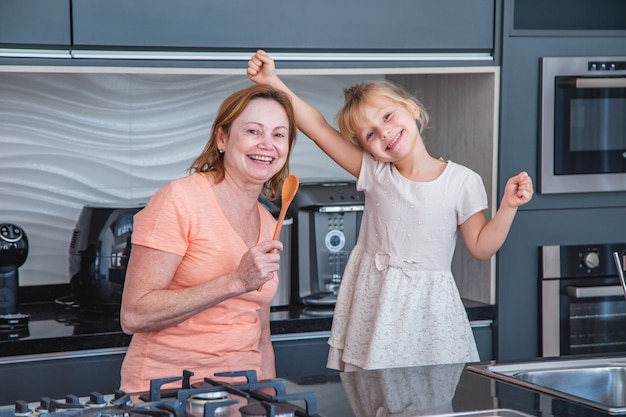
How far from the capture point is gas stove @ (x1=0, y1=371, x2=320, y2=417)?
1.19 metres

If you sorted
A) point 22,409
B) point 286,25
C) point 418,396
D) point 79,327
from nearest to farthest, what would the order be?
point 22,409 → point 418,396 → point 79,327 → point 286,25

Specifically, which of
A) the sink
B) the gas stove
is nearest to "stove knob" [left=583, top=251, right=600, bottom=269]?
the sink

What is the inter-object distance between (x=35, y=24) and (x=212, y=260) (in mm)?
853

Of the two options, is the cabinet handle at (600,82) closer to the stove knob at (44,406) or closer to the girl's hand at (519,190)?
the girl's hand at (519,190)

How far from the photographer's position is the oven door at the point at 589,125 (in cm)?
259

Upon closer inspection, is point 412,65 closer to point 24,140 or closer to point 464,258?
point 464,258

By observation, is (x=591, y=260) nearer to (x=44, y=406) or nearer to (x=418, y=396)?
(x=418, y=396)

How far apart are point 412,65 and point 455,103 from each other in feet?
0.80

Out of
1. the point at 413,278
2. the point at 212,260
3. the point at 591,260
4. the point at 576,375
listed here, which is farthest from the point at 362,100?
the point at 591,260

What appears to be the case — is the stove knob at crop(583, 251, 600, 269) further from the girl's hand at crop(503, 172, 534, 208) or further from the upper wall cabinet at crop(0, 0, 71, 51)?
the upper wall cabinet at crop(0, 0, 71, 51)

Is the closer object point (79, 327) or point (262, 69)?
point (262, 69)

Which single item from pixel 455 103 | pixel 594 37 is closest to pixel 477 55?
pixel 455 103

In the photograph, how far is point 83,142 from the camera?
8.79 ft

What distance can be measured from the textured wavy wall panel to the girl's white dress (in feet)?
2.89
